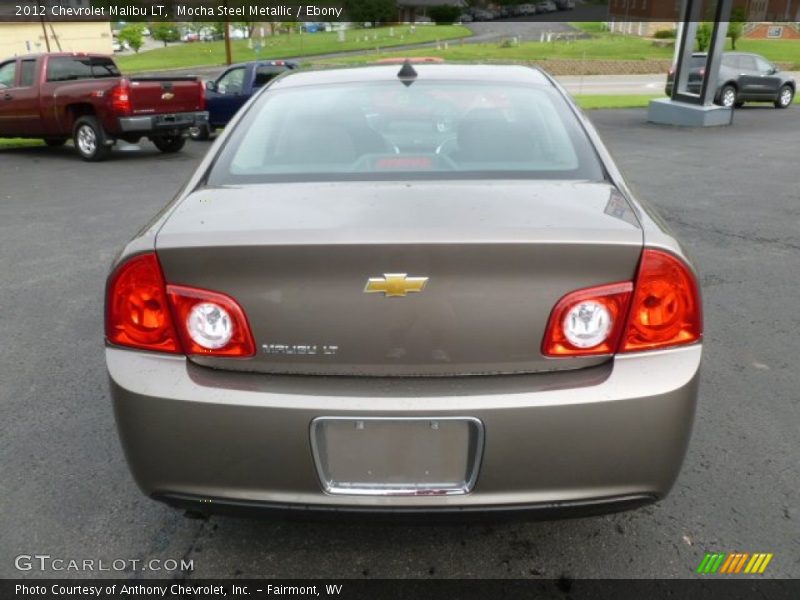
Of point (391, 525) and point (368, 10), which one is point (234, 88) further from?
point (368, 10)

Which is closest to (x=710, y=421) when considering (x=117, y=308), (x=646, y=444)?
(x=646, y=444)

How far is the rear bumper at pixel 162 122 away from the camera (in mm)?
11398

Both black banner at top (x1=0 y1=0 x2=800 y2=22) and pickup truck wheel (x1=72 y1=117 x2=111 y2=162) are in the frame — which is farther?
black banner at top (x1=0 y1=0 x2=800 y2=22)

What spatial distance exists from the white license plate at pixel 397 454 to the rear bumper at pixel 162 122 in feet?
35.8

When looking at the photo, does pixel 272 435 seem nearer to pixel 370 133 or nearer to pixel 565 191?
pixel 565 191

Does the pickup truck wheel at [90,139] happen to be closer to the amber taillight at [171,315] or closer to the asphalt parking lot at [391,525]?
the asphalt parking lot at [391,525]

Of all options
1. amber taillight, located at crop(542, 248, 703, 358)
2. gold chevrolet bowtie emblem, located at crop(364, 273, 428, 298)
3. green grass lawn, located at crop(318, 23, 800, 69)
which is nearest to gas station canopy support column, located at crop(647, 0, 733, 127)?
amber taillight, located at crop(542, 248, 703, 358)

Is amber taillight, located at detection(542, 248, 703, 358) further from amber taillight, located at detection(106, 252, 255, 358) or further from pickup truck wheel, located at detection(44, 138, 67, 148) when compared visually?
pickup truck wheel, located at detection(44, 138, 67, 148)

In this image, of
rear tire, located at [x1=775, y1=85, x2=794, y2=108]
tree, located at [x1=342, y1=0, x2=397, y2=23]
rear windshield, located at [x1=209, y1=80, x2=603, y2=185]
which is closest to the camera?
rear windshield, located at [x1=209, y1=80, x2=603, y2=185]

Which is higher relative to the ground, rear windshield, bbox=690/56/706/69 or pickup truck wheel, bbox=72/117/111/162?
rear windshield, bbox=690/56/706/69

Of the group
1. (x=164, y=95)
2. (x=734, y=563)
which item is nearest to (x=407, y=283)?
(x=734, y=563)

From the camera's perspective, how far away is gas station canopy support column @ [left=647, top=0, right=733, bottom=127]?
603 inches

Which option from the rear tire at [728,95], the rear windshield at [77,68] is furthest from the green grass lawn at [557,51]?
the rear windshield at [77,68]

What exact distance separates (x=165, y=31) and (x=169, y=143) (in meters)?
72.2
